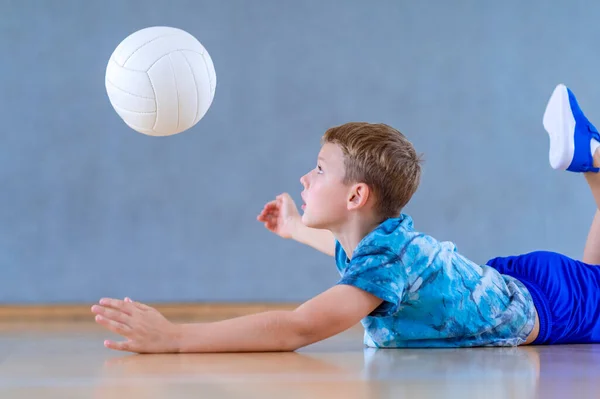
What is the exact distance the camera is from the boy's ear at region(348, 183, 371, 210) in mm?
1786

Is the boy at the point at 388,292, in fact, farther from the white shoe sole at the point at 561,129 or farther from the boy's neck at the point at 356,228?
the white shoe sole at the point at 561,129

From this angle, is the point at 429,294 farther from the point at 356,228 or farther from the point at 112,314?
Result: the point at 112,314

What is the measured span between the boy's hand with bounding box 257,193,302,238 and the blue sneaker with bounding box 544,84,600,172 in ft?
2.52

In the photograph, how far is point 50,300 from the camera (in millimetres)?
3535

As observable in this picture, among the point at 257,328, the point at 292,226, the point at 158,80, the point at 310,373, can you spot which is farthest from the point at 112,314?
the point at 292,226

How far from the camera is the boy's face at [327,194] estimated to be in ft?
5.92

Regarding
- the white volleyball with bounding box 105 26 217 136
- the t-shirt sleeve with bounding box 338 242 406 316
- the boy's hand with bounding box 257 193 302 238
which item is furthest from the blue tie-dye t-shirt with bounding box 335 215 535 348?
the white volleyball with bounding box 105 26 217 136

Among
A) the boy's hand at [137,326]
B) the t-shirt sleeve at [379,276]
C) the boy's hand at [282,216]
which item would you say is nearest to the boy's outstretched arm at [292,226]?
the boy's hand at [282,216]

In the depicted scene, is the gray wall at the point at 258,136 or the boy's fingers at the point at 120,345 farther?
the gray wall at the point at 258,136

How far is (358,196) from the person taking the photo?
1.79m

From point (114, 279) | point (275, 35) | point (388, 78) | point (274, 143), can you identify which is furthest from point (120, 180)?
point (388, 78)

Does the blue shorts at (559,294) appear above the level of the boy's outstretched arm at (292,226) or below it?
below

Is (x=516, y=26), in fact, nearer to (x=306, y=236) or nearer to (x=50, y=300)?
(x=306, y=236)

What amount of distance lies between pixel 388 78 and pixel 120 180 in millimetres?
1337
